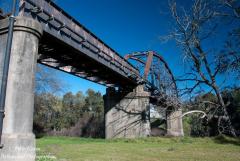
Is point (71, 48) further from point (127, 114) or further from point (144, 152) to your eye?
point (127, 114)

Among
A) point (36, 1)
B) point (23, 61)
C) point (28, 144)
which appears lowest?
point (28, 144)

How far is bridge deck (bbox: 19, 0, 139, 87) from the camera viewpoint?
34.3ft

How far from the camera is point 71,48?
1290cm

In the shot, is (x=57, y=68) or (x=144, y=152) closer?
(x=144, y=152)

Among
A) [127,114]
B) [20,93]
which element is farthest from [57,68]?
[127,114]

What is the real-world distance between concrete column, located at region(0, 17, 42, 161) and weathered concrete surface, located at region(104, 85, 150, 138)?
18329 mm

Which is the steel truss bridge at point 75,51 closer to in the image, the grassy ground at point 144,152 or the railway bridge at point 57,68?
the railway bridge at point 57,68

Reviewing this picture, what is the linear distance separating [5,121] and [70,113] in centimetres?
4071

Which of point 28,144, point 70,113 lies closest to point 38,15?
point 28,144

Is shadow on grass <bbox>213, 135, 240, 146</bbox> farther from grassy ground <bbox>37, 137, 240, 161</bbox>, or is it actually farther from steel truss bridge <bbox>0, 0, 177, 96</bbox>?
steel truss bridge <bbox>0, 0, 177, 96</bbox>

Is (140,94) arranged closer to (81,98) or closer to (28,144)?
(28,144)

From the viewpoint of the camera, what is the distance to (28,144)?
642 centimetres

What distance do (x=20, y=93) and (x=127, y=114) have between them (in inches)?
762

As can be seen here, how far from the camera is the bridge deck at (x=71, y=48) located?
1046cm
